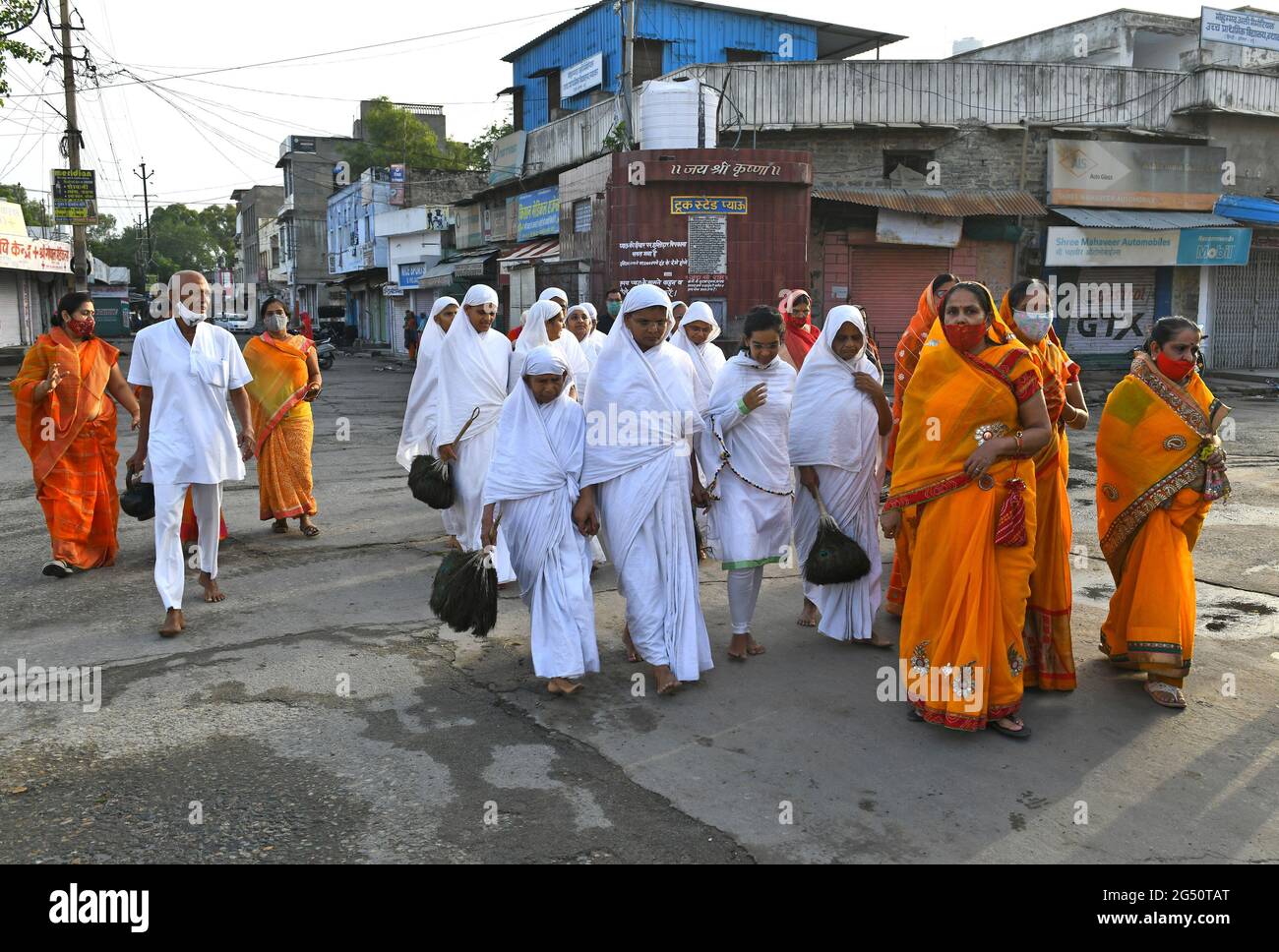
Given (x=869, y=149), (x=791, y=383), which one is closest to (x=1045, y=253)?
(x=869, y=149)

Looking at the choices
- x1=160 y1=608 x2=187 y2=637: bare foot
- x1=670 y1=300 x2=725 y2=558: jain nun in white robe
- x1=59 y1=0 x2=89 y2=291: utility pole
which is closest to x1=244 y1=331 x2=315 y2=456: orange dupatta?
x1=160 y1=608 x2=187 y2=637: bare foot

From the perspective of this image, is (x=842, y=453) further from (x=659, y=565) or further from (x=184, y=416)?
(x=184, y=416)

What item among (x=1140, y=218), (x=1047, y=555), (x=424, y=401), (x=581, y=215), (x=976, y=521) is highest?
(x=581, y=215)

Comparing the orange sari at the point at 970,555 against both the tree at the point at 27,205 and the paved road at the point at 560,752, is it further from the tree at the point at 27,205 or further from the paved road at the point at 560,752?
the tree at the point at 27,205

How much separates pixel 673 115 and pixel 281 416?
10.7 m

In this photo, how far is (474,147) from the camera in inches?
1897

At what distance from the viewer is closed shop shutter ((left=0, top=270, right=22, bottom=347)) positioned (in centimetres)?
3341

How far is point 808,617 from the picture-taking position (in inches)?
221

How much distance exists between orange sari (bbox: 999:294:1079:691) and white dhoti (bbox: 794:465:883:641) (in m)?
0.83

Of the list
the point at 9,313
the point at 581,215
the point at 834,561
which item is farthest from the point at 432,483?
the point at 9,313

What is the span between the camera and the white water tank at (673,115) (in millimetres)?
16703

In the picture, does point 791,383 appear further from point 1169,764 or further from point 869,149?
point 869,149

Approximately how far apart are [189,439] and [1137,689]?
4.61m

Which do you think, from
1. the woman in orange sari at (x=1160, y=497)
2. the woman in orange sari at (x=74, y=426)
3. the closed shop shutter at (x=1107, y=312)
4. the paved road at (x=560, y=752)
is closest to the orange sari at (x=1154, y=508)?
the woman in orange sari at (x=1160, y=497)
